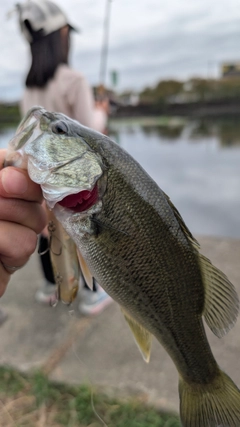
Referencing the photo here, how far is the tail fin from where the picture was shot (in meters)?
1.27

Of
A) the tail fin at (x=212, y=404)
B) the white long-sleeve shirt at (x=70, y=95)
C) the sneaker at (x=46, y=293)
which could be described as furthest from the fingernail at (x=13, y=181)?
the sneaker at (x=46, y=293)

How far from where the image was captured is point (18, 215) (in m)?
1.33

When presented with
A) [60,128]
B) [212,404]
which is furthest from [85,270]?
[212,404]

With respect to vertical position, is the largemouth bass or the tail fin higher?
the largemouth bass

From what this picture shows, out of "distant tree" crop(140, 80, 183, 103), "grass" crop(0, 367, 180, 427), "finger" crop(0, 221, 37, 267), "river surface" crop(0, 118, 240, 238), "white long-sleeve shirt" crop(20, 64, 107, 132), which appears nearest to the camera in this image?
"finger" crop(0, 221, 37, 267)

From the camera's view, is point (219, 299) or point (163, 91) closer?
point (219, 299)

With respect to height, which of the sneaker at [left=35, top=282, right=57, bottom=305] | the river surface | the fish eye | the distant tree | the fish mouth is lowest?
the river surface

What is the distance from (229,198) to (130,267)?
7.09m

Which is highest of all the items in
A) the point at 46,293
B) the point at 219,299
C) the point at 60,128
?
the point at 60,128

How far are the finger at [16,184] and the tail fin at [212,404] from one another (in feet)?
3.02

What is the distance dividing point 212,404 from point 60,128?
1.12 metres

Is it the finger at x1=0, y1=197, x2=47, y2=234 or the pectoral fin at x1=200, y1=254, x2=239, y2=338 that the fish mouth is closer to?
the finger at x1=0, y1=197, x2=47, y2=234

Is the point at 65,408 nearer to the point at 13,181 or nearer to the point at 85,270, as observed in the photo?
the point at 85,270

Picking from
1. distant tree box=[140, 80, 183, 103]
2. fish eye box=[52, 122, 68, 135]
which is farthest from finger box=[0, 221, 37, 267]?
distant tree box=[140, 80, 183, 103]
